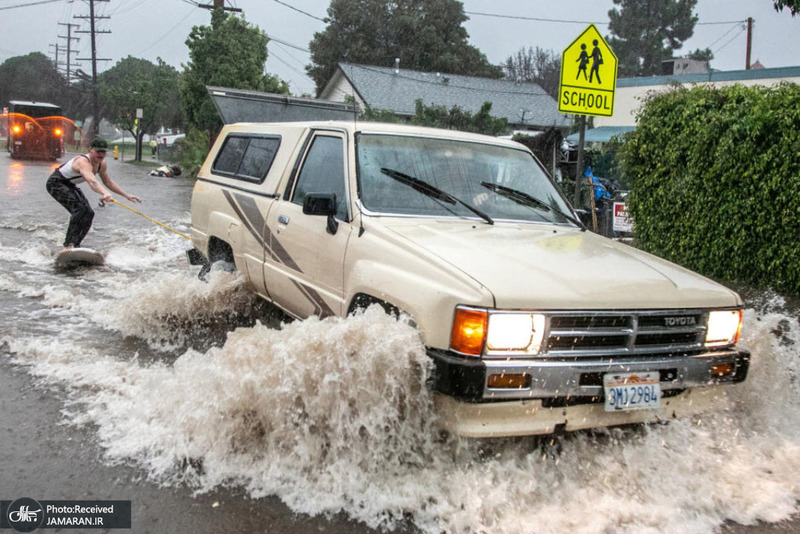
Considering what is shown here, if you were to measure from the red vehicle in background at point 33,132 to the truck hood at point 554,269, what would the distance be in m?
38.4

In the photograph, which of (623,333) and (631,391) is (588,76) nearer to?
(623,333)

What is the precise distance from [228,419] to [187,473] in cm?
33

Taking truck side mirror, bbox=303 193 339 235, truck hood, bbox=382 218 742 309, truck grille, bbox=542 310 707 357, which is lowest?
truck grille, bbox=542 310 707 357

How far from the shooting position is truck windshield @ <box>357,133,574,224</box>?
15.3 ft

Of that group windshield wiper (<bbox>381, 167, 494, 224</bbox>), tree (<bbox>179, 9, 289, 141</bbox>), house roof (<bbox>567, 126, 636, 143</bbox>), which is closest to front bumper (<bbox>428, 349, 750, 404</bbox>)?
windshield wiper (<bbox>381, 167, 494, 224</bbox>)

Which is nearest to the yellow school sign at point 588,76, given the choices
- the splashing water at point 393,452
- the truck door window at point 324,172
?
the truck door window at point 324,172

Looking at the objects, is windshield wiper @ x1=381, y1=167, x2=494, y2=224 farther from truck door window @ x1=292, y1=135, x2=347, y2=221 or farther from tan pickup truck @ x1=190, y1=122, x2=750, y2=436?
truck door window @ x1=292, y1=135, x2=347, y2=221

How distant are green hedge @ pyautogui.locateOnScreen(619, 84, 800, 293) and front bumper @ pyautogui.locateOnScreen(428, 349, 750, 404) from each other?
182 inches

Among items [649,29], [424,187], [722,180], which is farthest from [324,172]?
[649,29]

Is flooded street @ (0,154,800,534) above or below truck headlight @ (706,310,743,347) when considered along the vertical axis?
below

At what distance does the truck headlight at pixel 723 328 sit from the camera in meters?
4.00

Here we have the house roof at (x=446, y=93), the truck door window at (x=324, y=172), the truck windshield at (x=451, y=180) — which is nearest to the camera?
the truck windshield at (x=451, y=180)

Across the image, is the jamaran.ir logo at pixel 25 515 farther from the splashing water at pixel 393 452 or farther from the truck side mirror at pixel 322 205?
the truck side mirror at pixel 322 205

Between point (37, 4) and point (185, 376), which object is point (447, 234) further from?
point (37, 4)
